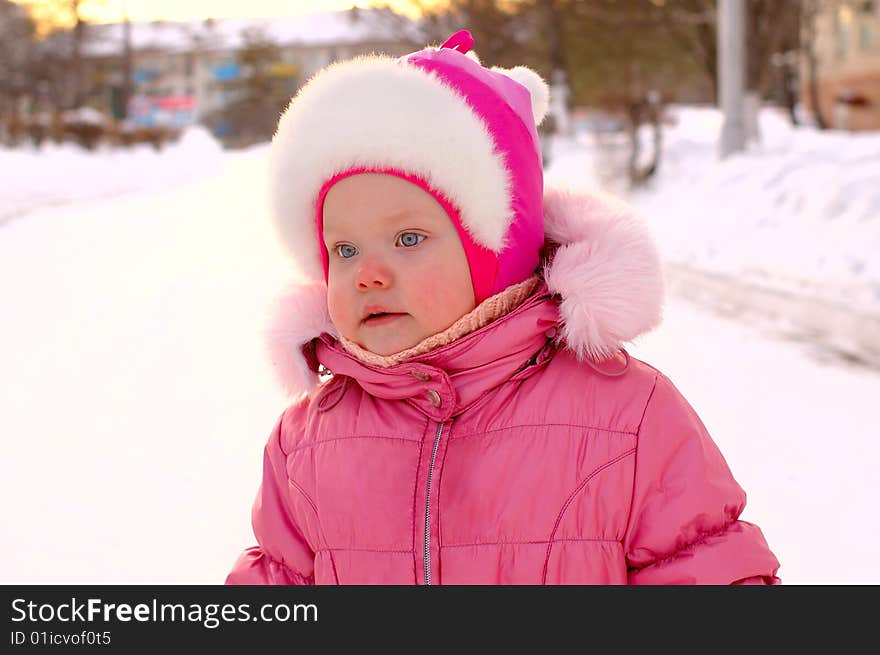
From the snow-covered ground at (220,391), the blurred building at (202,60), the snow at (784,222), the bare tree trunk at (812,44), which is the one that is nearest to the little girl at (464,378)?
the snow-covered ground at (220,391)

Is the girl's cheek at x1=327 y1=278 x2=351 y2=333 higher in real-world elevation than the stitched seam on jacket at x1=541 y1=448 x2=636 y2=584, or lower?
higher

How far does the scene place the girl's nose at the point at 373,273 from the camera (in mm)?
1973

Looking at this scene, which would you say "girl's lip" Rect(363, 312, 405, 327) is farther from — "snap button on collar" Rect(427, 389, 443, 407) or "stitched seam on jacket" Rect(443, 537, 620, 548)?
"stitched seam on jacket" Rect(443, 537, 620, 548)

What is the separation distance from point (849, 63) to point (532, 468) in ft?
99.1

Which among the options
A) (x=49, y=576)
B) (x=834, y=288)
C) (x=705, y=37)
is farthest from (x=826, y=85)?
(x=49, y=576)

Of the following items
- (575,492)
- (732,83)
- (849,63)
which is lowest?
(575,492)

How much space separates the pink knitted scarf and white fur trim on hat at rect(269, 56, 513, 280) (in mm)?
93

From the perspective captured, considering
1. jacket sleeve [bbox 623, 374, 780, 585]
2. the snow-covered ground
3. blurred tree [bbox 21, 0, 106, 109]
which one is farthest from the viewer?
blurred tree [bbox 21, 0, 106, 109]

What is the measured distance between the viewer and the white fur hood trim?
6.70 ft

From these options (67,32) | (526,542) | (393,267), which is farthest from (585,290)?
(67,32)

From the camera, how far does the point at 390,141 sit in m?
2.04

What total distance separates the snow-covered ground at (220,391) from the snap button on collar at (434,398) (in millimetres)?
409

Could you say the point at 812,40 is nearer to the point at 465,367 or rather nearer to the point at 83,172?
the point at 83,172

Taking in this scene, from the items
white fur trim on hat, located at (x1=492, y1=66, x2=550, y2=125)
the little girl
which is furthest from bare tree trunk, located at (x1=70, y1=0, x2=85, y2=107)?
the little girl
